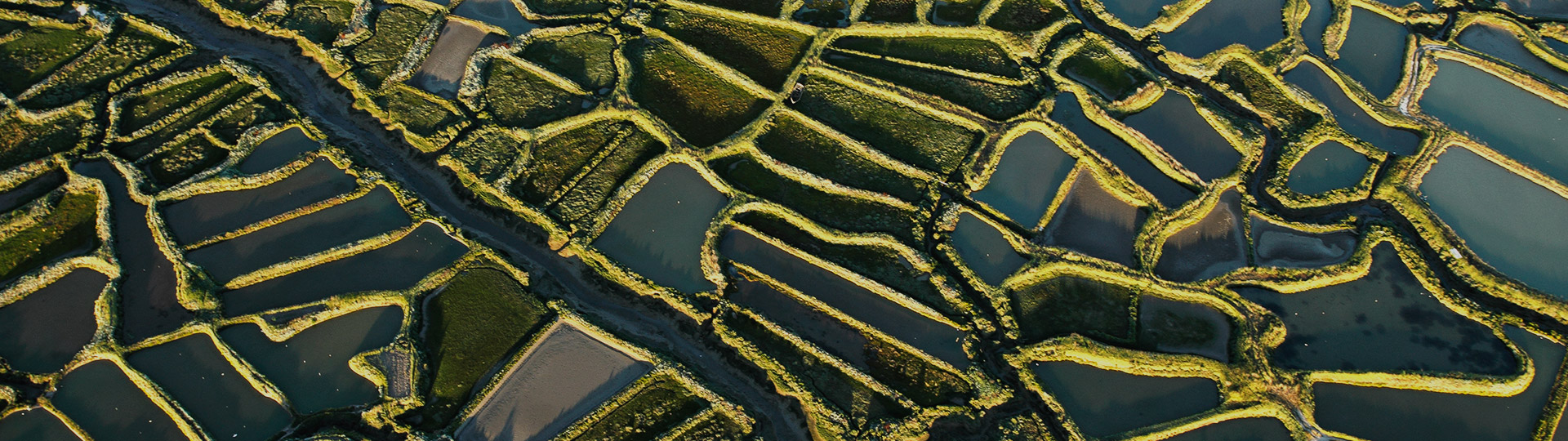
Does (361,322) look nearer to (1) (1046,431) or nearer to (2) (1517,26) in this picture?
(1) (1046,431)

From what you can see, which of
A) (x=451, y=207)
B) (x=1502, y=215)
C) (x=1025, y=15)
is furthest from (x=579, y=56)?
(x=1502, y=215)

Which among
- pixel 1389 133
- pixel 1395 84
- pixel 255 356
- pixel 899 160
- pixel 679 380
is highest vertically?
pixel 1395 84

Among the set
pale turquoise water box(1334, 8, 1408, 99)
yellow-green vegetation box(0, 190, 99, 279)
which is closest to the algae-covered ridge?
yellow-green vegetation box(0, 190, 99, 279)

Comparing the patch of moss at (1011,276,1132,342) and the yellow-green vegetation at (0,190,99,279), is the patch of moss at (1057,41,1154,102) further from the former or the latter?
the yellow-green vegetation at (0,190,99,279)

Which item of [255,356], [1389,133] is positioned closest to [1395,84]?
[1389,133]

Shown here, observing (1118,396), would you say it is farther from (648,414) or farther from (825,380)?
(648,414)

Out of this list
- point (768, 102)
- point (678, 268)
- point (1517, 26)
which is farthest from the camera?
point (1517, 26)
